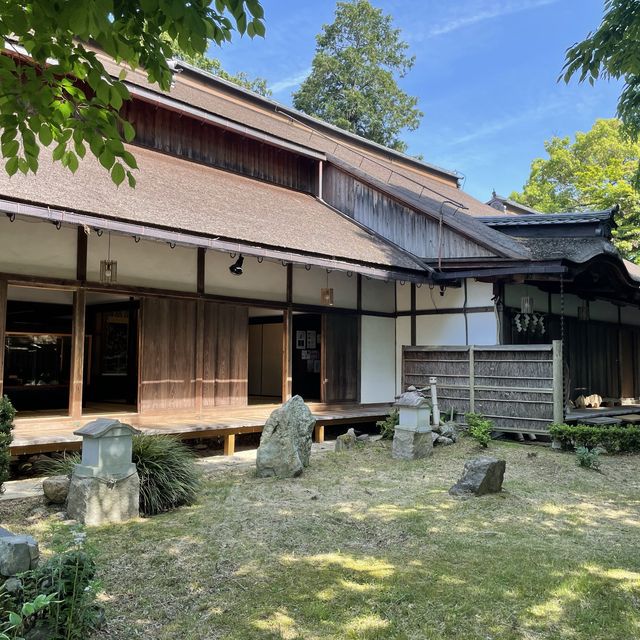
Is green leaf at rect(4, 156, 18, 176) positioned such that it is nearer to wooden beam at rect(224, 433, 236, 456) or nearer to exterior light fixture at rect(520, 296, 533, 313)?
wooden beam at rect(224, 433, 236, 456)

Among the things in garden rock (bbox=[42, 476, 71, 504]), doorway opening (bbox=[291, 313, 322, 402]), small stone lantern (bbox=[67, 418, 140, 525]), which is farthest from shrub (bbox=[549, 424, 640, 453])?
garden rock (bbox=[42, 476, 71, 504])

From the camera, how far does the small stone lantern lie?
5123 millimetres

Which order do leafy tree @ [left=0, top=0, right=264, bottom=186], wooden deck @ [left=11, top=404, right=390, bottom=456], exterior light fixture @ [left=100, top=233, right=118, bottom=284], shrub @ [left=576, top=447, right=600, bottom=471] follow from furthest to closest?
1. exterior light fixture @ [left=100, top=233, right=118, bottom=284]
2. shrub @ [left=576, top=447, right=600, bottom=471]
3. wooden deck @ [left=11, top=404, right=390, bottom=456]
4. leafy tree @ [left=0, top=0, right=264, bottom=186]

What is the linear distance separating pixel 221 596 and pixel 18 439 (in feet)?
14.5

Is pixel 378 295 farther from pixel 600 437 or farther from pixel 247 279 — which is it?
pixel 600 437

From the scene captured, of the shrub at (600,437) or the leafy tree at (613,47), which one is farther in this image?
the shrub at (600,437)

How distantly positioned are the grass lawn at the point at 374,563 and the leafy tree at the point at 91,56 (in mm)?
2693

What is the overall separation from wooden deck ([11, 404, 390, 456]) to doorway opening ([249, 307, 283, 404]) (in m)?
4.47

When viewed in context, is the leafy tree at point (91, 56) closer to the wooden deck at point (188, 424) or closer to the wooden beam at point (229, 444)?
the wooden deck at point (188, 424)

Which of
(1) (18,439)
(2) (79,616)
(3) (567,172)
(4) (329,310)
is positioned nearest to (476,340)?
(4) (329,310)

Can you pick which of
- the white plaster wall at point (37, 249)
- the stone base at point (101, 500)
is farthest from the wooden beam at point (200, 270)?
the stone base at point (101, 500)

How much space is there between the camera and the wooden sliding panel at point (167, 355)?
8.92m

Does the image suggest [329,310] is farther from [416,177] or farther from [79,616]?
[416,177]

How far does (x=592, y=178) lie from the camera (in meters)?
23.9
